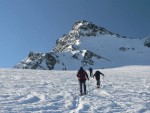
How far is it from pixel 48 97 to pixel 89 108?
4563mm

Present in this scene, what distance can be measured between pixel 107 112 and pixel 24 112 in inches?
159

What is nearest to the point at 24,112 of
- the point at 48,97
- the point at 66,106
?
the point at 66,106

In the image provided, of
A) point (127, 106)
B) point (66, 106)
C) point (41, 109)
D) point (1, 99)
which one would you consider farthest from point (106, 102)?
point (1, 99)

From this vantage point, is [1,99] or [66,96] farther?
[66,96]

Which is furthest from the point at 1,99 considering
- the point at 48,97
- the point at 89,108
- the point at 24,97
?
the point at 89,108

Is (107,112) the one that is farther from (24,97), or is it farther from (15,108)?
(24,97)

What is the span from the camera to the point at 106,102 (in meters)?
21.2

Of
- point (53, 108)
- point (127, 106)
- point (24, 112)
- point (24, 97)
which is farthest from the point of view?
point (24, 97)

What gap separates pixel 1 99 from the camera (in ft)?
68.7

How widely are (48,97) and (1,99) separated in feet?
10.3

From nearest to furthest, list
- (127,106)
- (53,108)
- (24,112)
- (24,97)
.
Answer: (24,112) → (53,108) → (127,106) → (24,97)

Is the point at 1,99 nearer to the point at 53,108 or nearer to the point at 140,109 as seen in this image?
the point at 53,108

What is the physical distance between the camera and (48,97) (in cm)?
2278

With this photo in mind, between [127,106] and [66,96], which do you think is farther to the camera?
[66,96]
